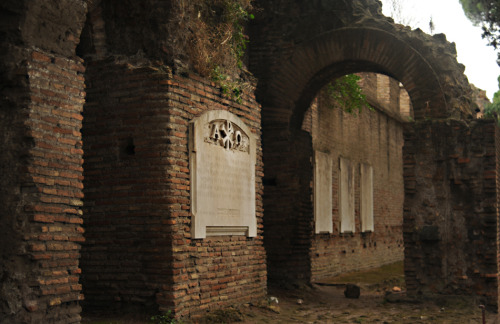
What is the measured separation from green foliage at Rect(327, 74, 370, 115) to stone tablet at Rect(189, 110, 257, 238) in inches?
240

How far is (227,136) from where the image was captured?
8898 mm

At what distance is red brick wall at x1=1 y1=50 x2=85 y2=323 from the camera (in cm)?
573

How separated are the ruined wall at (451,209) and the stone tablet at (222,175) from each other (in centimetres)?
291

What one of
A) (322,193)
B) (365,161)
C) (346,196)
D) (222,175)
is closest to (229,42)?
(222,175)

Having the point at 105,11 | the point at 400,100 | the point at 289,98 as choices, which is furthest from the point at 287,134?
the point at 400,100

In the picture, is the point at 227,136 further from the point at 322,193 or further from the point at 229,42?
the point at 322,193

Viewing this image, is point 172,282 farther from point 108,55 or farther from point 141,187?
point 108,55

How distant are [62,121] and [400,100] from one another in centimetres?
2100

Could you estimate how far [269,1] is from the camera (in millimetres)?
12469

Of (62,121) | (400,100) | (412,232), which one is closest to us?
(62,121)

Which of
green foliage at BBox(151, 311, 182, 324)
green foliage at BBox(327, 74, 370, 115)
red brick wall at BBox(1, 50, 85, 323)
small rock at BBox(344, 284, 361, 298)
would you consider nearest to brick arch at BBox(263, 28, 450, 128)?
green foliage at BBox(327, 74, 370, 115)

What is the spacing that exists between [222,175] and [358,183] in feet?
33.4

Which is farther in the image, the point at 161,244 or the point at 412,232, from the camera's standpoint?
the point at 412,232

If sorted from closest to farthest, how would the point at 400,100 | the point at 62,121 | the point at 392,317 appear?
1. the point at 62,121
2. the point at 392,317
3. the point at 400,100
